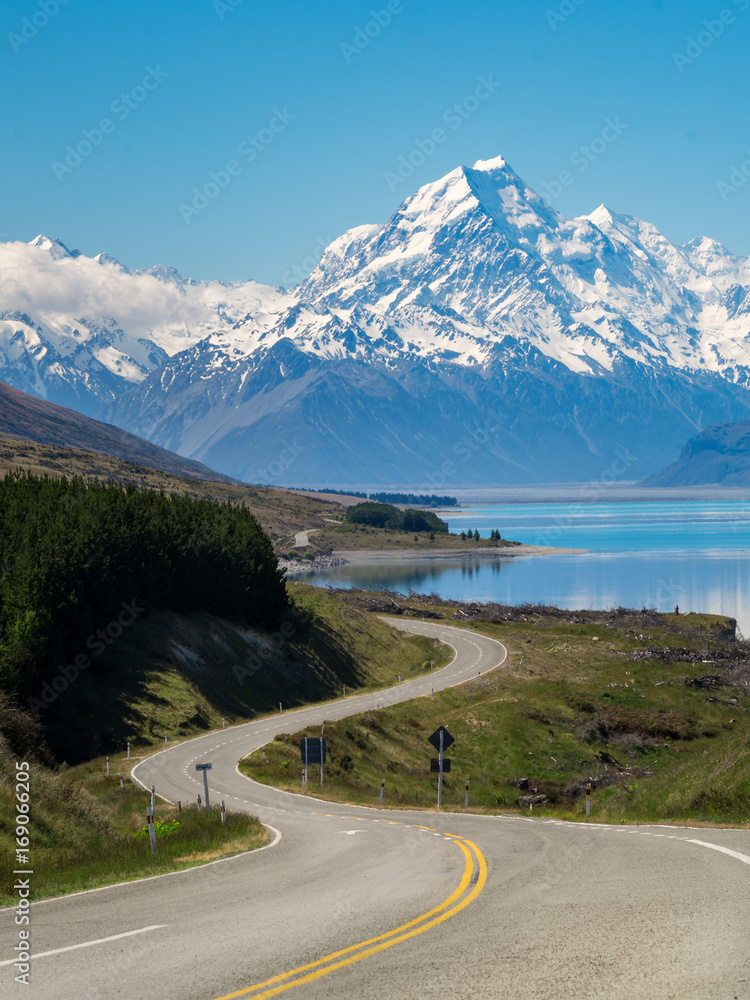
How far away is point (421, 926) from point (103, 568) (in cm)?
4463

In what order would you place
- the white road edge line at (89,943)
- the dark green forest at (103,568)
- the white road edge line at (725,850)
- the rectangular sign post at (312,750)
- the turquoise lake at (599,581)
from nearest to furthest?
1. the white road edge line at (89,943)
2. the white road edge line at (725,850)
3. the rectangular sign post at (312,750)
4. the dark green forest at (103,568)
5. the turquoise lake at (599,581)

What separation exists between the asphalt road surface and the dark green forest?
1126 inches

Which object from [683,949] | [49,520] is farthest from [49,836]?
[49,520]

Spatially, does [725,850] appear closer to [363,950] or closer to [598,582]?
[363,950]

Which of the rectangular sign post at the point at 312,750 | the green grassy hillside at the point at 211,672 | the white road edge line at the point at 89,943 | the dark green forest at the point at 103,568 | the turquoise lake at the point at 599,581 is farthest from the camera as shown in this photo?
the turquoise lake at the point at 599,581

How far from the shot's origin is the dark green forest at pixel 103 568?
44.7m

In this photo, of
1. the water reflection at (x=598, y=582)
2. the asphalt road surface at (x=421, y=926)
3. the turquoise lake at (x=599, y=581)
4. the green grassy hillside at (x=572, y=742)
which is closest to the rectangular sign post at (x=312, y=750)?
the green grassy hillside at (x=572, y=742)

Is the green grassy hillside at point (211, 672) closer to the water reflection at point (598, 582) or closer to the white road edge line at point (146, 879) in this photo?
the white road edge line at point (146, 879)

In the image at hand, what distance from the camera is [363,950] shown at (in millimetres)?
11000

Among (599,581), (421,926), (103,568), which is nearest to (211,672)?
(103,568)

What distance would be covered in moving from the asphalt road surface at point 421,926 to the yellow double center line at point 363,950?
0.03 metres

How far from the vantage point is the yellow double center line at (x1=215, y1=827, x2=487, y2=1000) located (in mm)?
9834

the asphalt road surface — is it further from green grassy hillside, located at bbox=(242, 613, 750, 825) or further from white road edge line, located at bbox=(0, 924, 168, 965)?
green grassy hillside, located at bbox=(242, 613, 750, 825)

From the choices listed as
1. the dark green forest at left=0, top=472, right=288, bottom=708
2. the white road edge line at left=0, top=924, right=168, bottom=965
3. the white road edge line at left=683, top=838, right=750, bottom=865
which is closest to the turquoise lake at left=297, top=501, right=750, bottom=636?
the dark green forest at left=0, top=472, right=288, bottom=708
